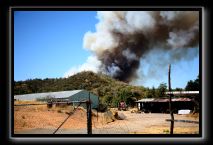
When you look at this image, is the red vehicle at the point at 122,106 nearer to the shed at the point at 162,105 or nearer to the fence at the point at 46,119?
the shed at the point at 162,105

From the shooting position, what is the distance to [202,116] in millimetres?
6508

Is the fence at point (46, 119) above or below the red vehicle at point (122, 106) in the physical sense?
above

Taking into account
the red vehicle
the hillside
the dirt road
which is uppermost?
the hillside

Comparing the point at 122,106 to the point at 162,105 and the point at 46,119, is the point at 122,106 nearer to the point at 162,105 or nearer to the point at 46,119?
the point at 162,105

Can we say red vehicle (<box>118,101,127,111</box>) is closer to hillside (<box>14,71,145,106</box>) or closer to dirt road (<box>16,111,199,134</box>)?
hillside (<box>14,71,145,106</box>)

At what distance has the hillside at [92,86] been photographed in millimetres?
30734

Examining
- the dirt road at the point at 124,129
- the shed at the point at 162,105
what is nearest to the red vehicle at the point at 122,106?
the shed at the point at 162,105

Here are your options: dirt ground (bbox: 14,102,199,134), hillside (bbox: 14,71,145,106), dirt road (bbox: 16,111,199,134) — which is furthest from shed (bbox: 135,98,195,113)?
dirt ground (bbox: 14,102,199,134)

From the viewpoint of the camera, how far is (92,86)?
35.3 meters

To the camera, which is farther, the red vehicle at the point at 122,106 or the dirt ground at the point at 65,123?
the red vehicle at the point at 122,106

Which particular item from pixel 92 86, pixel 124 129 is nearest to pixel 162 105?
pixel 92 86

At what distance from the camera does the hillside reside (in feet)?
101
